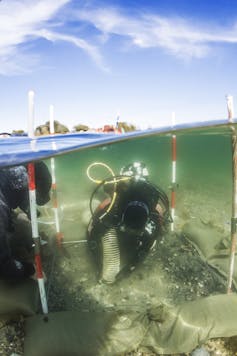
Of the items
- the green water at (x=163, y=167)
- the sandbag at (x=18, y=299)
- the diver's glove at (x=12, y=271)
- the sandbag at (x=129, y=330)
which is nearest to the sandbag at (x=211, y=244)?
the sandbag at (x=129, y=330)

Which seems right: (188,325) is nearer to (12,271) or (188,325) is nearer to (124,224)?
(124,224)

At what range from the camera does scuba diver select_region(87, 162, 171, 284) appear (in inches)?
202

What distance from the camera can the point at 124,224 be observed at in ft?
17.0

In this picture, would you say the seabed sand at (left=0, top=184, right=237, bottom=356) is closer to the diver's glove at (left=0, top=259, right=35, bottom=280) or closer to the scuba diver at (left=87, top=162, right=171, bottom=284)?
the scuba diver at (left=87, top=162, right=171, bottom=284)

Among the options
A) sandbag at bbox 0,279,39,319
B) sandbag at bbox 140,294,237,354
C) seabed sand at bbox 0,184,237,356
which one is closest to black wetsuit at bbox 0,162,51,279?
sandbag at bbox 0,279,39,319

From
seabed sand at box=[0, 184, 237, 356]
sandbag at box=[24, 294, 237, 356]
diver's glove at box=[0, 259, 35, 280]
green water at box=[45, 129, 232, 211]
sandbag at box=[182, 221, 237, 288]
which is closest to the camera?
sandbag at box=[24, 294, 237, 356]

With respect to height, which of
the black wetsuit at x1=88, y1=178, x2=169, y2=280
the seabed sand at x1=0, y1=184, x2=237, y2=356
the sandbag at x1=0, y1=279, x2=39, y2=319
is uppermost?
the black wetsuit at x1=88, y1=178, x2=169, y2=280

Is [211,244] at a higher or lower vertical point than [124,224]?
lower

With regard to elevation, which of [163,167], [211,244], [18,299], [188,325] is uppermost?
[211,244]

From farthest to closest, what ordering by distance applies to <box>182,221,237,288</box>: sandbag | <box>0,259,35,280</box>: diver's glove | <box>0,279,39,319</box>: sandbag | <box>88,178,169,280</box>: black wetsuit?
<box>182,221,237,288</box>: sandbag < <box>88,178,169,280</box>: black wetsuit < <box>0,259,35,280</box>: diver's glove < <box>0,279,39,319</box>: sandbag

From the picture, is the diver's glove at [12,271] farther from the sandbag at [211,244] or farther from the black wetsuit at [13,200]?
the sandbag at [211,244]

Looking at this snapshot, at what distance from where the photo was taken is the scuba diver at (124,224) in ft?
16.9

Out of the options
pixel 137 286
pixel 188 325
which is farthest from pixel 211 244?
pixel 188 325

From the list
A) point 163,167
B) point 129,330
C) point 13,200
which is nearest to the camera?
point 129,330
